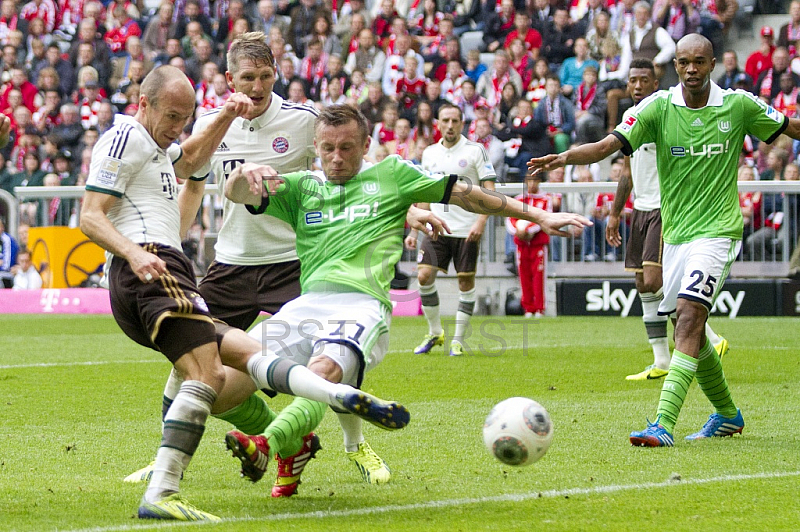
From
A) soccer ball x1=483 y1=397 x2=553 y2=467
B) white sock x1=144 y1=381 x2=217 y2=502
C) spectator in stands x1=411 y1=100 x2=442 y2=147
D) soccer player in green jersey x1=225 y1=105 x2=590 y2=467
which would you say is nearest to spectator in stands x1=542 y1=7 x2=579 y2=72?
spectator in stands x1=411 y1=100 x2=442 y2=147

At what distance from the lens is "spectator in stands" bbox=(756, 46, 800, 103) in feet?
57.2

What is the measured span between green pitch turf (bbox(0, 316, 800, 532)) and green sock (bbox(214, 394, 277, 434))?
10.9 inches

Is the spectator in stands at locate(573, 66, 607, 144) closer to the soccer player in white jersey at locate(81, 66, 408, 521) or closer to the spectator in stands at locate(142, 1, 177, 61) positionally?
the spectator in stands at locate(142, 1, 177, 61)

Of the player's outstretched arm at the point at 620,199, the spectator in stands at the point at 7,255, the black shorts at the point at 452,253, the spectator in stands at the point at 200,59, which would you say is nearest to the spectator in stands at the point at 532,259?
the black shorts at the point at 452,253

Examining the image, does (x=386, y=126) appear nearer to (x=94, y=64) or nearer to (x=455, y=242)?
(x=455, y=242)

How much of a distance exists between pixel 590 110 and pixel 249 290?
12896 millimetres

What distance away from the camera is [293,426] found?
4480 mm

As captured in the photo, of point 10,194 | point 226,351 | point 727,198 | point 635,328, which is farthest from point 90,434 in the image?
point 10,194

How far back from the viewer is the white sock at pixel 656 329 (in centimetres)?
984

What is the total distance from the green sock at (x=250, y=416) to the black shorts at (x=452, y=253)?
7221mm

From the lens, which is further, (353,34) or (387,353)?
(353,34)

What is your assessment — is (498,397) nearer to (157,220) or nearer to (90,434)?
(90,434)

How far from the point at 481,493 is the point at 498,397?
3482mm

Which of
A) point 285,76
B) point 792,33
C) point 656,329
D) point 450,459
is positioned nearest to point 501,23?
point 285,76
